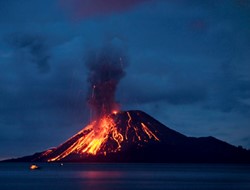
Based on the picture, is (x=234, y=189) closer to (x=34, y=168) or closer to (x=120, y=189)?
(x=120, y=189)

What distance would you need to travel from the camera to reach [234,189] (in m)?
69.7

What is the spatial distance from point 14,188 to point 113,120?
128 meters

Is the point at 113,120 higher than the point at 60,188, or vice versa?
the point at 113,120

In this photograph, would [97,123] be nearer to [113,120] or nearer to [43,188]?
[113,120]

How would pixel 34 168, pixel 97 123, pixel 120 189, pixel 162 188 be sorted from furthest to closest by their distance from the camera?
pixel 97 123
pixel 34 168
pixel 162 188
pixel 120 189

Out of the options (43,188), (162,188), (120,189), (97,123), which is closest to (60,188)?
(43,188)

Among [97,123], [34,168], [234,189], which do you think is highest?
[97,123]

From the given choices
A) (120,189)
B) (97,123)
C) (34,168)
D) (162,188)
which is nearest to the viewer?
(120,189)

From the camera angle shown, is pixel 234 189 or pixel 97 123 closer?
pixel 234 189

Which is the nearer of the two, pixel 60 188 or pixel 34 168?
pixel 60 188

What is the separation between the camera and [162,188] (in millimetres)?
73562

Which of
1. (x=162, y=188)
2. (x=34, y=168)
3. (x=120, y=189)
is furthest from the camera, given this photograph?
(x=34, y=168)

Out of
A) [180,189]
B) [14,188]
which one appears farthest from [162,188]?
[14,188]

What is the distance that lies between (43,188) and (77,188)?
16.2 feet
